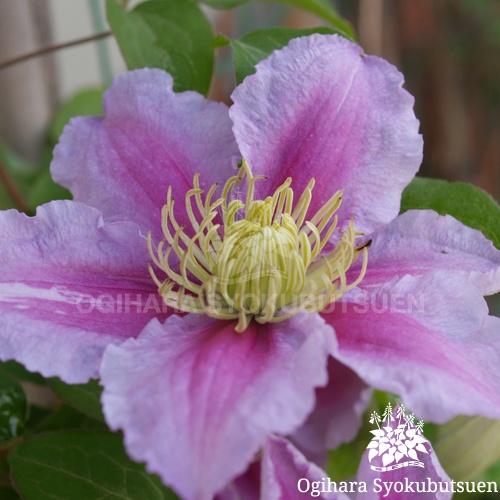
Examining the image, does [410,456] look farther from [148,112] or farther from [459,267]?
[148,112]

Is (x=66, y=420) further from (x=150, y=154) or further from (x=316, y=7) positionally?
(x=316, y=7)

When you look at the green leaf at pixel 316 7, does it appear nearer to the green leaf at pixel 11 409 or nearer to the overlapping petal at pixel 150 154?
the overlapping petal at pixel 150 154

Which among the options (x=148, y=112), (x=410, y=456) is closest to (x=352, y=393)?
(x=410, y=456)

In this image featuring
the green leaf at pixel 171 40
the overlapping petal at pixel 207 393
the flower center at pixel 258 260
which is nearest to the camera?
the overlapping petal at pixel 207 393

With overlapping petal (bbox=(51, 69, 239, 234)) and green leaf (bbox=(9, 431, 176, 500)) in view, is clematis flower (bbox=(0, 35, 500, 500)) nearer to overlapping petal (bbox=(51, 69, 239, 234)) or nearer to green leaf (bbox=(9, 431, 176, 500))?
overlapping petal (bbox=(51, 69, 239, 234))

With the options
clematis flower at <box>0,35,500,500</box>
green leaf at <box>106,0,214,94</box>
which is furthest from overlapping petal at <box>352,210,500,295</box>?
green leaf at <box>106,0,214,94</box>

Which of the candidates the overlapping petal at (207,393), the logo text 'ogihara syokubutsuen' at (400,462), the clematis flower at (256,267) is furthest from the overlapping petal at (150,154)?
the logo text 'ogihara syokubutsuen' at (400,462)

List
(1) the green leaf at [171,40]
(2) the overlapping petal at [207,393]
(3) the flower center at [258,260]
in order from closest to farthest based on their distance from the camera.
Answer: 1. (2) the overlapping petal at [207,393]
2. (3) the flower center at [258,260]
3. (1) the green leaf at [171,40]
